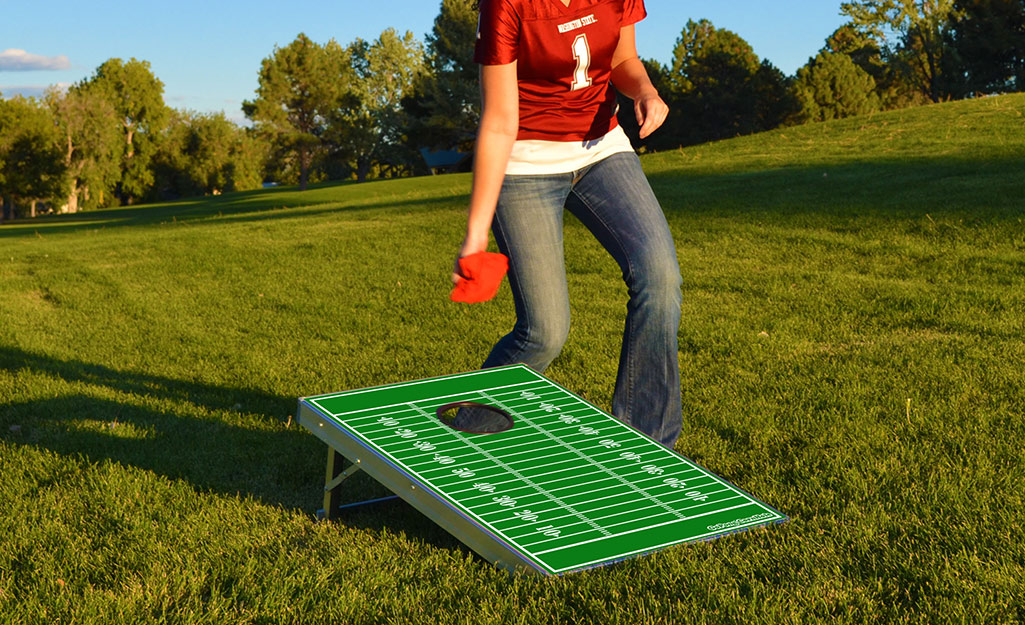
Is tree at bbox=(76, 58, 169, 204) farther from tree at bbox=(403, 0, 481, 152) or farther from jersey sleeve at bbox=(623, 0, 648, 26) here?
jersey sleeve at bbox=(623, 0, 648, 26)

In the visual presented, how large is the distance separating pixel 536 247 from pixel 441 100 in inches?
2047

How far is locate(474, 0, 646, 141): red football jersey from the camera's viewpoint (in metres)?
3.62

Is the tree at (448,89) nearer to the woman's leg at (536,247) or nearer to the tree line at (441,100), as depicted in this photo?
the tree line at (441,100)

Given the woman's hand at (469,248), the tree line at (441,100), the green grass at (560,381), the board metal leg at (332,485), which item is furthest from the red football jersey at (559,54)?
the tree line at (441,100)

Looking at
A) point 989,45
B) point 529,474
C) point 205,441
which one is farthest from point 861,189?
point 989,45

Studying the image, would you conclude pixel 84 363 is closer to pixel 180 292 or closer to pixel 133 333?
pixel 133 333

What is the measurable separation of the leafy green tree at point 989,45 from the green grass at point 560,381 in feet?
136

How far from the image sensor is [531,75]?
152 inches

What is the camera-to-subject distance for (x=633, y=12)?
4.10 metres

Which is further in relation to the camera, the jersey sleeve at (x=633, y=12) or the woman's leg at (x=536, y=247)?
the jersey sleeve at (x=633, y=12)

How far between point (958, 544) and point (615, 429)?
53.3 inches

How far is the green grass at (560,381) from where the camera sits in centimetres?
304

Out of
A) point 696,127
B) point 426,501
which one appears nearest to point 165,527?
point 426,501

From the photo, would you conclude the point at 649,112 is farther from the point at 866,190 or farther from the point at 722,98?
the point at 722,98
